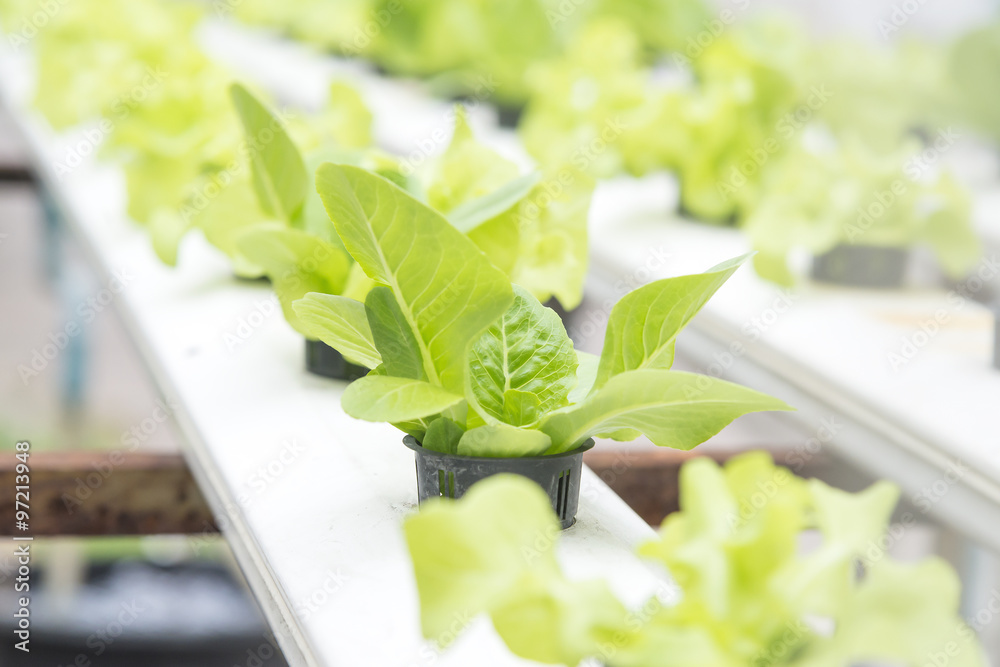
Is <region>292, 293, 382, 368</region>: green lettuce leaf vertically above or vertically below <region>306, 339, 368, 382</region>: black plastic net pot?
above

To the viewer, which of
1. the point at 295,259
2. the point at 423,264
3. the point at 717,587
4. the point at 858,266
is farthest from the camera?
the point at 858,266

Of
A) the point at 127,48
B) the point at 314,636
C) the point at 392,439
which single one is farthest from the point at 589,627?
the point at 127,48

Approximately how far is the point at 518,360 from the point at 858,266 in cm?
51

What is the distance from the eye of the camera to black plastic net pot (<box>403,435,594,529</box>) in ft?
1.34

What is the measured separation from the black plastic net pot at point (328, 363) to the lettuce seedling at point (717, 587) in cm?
34

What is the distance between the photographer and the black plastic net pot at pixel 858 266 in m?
0.85

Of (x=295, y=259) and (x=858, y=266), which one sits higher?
(x=295, y=259)

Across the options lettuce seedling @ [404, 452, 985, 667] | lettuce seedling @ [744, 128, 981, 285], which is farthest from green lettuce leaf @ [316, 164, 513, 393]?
lettuce seedling @ [744, 128, 981, 285]

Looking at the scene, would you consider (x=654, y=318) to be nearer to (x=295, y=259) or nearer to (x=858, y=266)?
(x=295, y=259)

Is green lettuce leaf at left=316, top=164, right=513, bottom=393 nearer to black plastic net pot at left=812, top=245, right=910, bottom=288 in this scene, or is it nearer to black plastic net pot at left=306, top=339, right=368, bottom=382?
black plastic net pot at left=306, top=339, right=368, bottom=382

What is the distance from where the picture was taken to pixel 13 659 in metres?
0.90

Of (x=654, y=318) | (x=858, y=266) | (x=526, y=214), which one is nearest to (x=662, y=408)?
(x=654, y=318)

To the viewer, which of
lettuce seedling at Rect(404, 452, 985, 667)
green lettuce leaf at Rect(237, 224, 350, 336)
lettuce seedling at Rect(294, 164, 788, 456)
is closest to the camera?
lettuce seedling at Rect(404, 452, 985, 667)

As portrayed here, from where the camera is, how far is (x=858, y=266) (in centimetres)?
86
